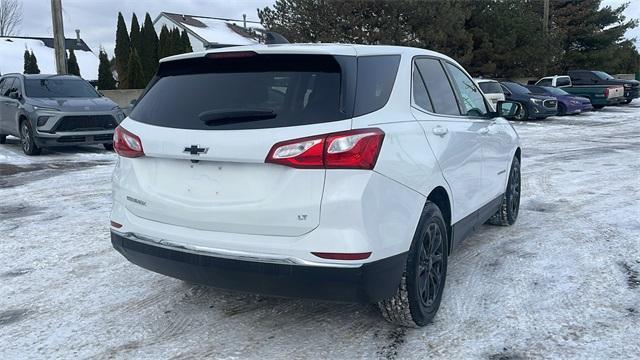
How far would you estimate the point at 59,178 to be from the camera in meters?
9.12

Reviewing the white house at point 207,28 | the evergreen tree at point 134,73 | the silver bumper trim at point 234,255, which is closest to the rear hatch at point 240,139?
the silver bumper trim at point 234,255

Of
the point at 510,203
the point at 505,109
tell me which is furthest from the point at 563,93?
the point at 505,109

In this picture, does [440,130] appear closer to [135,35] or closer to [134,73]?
[134,73]

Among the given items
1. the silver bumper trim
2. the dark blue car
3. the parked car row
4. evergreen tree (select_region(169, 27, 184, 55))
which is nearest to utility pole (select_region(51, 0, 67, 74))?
evergreen tree (select_region(169, 27, 184, 55))

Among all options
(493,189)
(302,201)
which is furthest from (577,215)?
(302,201)

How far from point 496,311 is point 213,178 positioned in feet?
6.84

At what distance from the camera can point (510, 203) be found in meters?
5.96

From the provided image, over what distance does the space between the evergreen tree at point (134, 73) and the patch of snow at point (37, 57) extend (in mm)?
15795

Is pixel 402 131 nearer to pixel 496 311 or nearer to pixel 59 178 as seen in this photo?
pixel 496 311

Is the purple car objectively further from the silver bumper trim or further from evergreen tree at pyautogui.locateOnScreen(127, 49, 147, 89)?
the silver bumper trim

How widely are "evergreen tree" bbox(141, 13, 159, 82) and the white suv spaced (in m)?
26.2

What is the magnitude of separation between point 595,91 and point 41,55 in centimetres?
3888

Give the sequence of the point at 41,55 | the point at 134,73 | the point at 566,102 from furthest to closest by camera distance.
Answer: the point at 41,55, the point at 134,73, the point at 566,102

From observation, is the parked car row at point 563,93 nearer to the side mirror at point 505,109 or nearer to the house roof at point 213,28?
the side mirror at point 505,109
